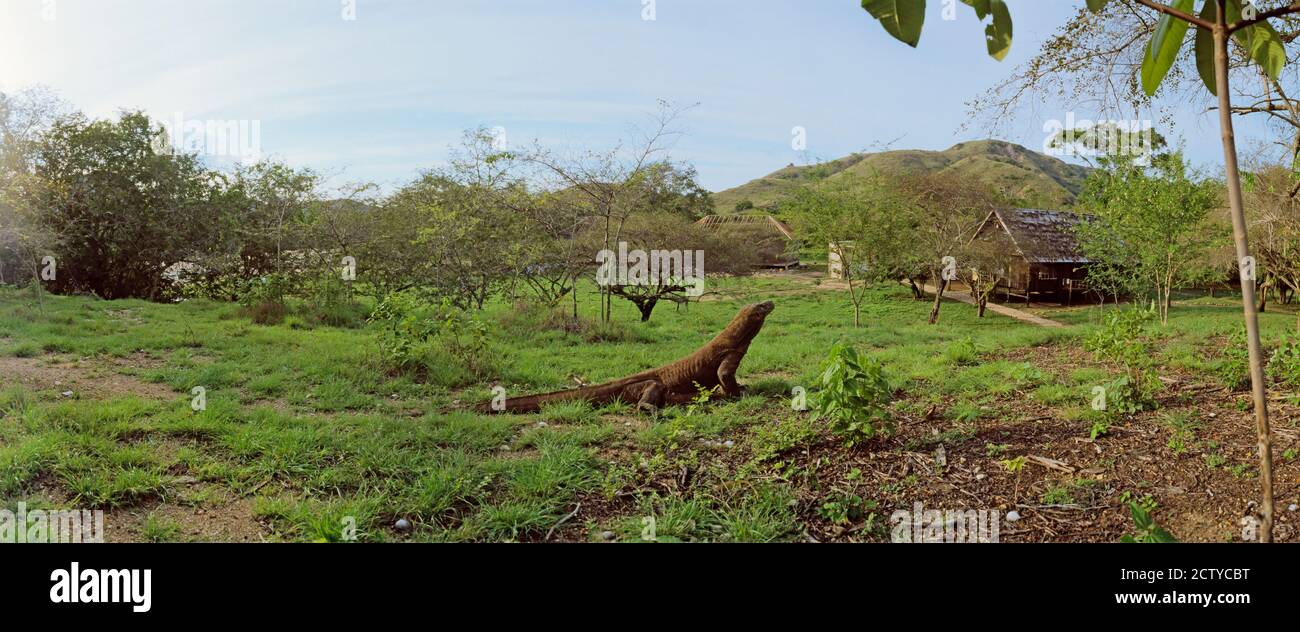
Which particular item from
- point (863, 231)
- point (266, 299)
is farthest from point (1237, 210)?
point (863, 231)

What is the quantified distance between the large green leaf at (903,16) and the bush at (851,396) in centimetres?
258

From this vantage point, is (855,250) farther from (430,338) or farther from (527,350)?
(430,338)

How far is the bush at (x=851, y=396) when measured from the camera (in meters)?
3.67

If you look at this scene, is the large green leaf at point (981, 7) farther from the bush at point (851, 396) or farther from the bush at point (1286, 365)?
the bush at point (1286, 365)

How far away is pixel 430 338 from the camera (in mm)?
6828

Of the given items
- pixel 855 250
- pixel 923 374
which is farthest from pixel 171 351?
pixel 855 250

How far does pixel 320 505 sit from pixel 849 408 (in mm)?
2740

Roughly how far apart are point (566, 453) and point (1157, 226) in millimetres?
13401

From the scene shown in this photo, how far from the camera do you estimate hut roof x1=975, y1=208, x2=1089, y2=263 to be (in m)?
18.0

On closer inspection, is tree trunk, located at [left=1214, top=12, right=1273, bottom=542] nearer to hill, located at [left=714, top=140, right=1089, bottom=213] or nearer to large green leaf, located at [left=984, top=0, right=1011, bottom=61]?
large green leaf, located at [left=984, top=0, right=1011, bottom=61]

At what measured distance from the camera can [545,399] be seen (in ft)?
17.3

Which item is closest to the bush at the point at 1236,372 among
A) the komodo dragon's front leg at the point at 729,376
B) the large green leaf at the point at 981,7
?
the komodo dragon's front leg at the point at 729,376

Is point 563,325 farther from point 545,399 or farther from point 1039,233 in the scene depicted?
point 1039,233

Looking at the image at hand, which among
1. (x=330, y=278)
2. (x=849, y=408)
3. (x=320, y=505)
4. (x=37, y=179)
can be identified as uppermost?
(x=37, y=179)
